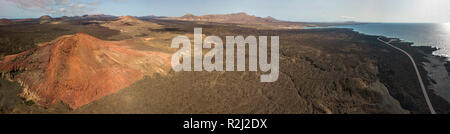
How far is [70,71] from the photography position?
36.8 feet

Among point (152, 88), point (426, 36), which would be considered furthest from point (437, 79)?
point (426, 36)

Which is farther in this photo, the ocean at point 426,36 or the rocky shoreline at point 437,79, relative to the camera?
the ocean at point 426,36

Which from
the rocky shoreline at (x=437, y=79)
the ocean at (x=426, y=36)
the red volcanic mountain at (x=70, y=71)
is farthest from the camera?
the ocean at (x=426, y=36)

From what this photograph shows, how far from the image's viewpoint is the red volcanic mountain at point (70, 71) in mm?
10555

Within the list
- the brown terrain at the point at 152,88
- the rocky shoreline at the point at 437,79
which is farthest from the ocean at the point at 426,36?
the brown terrain at the point at 152,88

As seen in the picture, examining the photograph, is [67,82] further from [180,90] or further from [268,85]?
[268,85]

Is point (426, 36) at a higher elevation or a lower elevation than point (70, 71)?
higher

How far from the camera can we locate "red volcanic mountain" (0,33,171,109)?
10.6m

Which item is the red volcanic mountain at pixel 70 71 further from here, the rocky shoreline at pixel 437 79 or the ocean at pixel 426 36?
the ocean at pixel 426 36

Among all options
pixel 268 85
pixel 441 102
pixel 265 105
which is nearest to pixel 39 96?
pixel 265 105

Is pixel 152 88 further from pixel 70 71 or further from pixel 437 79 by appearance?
A: pixel 437 79

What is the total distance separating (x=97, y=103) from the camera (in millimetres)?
11117

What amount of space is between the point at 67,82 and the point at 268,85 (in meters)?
15.6
